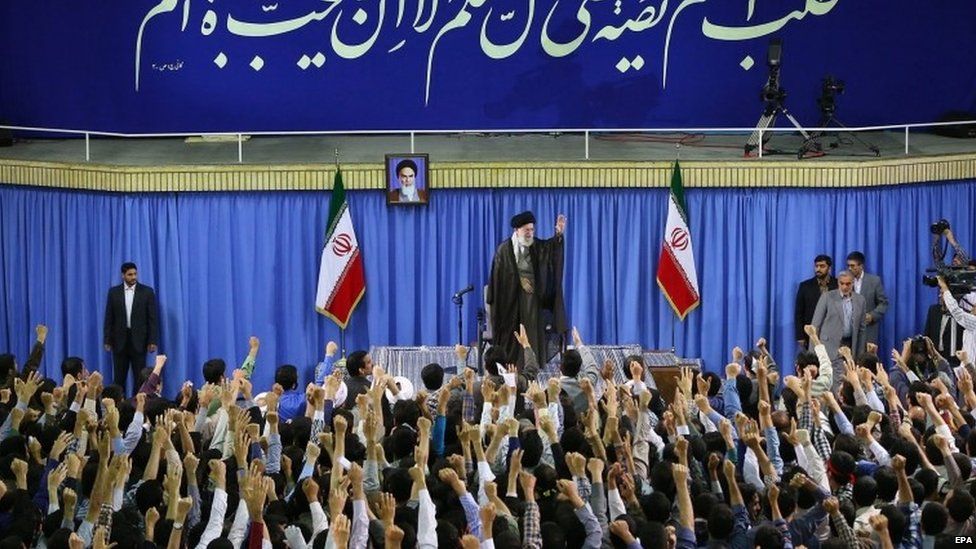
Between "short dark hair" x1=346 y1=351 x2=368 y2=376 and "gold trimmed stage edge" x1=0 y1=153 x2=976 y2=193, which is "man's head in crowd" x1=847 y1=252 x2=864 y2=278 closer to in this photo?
"gold trimmed stage edge" x1=0 y1=153 x2=976 y2=193

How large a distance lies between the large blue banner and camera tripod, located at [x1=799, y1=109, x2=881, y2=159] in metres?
0.28

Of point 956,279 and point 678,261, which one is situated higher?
point 678,261

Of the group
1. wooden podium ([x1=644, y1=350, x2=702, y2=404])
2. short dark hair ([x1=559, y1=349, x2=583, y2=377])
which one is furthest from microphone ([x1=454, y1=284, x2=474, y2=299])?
short dark hair ([x1=559, y1=349, x2=583, y2=377])

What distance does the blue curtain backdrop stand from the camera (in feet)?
45.9

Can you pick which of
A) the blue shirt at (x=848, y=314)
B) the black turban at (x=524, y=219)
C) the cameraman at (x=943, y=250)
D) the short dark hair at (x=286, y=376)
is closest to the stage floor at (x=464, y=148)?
the cameraman at (x=943, y=250)

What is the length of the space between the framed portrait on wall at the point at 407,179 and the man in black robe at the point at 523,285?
4.53 ft

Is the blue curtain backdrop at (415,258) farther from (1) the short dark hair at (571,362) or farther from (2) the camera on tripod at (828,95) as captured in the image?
(1) the short dark hair at (571,362)

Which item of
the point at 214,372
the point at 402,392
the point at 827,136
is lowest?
the point at 402,392

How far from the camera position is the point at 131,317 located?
13.7 metres

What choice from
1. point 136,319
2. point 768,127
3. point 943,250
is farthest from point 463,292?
point 943,250

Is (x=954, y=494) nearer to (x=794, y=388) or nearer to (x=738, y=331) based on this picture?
(x=794, y=388)

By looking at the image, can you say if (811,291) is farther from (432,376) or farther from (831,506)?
(831,506)

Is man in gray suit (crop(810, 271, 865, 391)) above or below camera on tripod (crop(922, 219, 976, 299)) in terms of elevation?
below

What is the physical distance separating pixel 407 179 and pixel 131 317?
2.30 m
